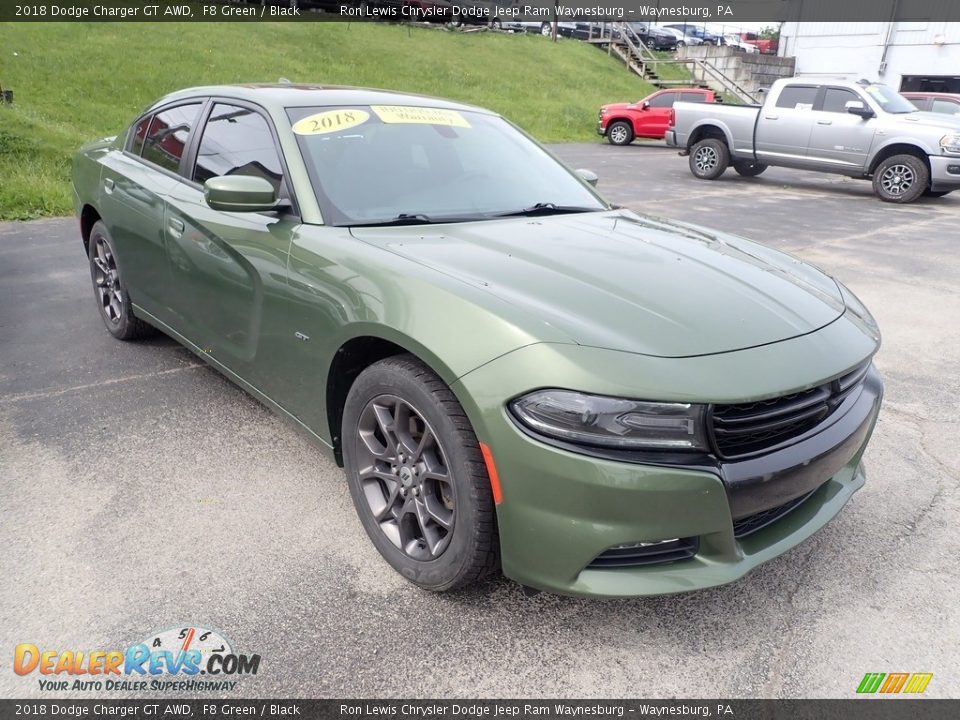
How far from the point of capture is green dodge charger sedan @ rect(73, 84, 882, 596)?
6.41 ft

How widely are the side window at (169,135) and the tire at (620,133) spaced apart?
1780cm

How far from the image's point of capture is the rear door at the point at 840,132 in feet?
38.7

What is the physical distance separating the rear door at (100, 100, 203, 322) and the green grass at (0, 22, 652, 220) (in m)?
5.20

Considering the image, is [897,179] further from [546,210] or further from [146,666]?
[146,666]

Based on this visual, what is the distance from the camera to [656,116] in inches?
777

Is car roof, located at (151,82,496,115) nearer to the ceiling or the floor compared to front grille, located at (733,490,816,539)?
nearer to the ceiling

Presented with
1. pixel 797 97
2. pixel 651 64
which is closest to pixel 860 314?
pixel 797 97

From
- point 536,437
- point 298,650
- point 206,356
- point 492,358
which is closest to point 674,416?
point 536,437

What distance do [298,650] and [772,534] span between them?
1.46 metres

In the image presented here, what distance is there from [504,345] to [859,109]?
1208 cm

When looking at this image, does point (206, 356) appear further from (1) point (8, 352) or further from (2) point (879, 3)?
(2) point (879, 3)

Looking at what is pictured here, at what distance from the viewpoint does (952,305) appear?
5.89 metres

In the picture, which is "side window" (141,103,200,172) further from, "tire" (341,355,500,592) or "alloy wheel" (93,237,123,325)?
"tire" (341,355,500,592)

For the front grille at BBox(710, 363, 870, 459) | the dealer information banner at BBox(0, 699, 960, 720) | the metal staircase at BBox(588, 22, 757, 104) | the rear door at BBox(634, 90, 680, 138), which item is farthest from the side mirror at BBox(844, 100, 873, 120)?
the metal staircase at BBox(588, 22, 757, 104)
